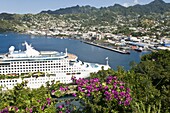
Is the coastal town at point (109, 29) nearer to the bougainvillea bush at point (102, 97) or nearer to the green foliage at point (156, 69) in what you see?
the green foliage at point (156, 69)

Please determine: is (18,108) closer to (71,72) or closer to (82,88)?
(82,88)

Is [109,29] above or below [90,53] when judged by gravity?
above

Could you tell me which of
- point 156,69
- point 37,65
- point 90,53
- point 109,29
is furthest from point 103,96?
point 109,29

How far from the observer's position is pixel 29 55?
23031 millimetres

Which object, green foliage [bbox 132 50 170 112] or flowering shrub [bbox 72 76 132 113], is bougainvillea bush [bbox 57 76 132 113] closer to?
flowering shrub [bbox 72 76 132 113]

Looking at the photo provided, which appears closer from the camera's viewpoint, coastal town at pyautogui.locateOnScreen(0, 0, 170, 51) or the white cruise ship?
the white cruise ship

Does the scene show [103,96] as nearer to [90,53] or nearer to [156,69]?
[156,69]

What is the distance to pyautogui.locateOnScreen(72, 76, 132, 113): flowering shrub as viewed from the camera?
14.7 ft

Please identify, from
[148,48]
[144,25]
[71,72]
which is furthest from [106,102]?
[144,25]

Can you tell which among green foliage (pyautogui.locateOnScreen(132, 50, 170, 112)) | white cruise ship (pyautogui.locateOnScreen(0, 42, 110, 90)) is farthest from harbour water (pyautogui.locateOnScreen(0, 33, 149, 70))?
green foliage (pyautogui.locateOnScreen(132, 50, 170, 112))

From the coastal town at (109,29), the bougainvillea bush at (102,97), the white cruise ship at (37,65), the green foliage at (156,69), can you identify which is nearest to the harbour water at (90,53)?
the coastal town at (109,29)

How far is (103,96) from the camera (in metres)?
4.62

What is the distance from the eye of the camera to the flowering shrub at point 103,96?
Result: 4.47 meters

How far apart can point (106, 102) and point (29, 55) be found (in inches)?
749
